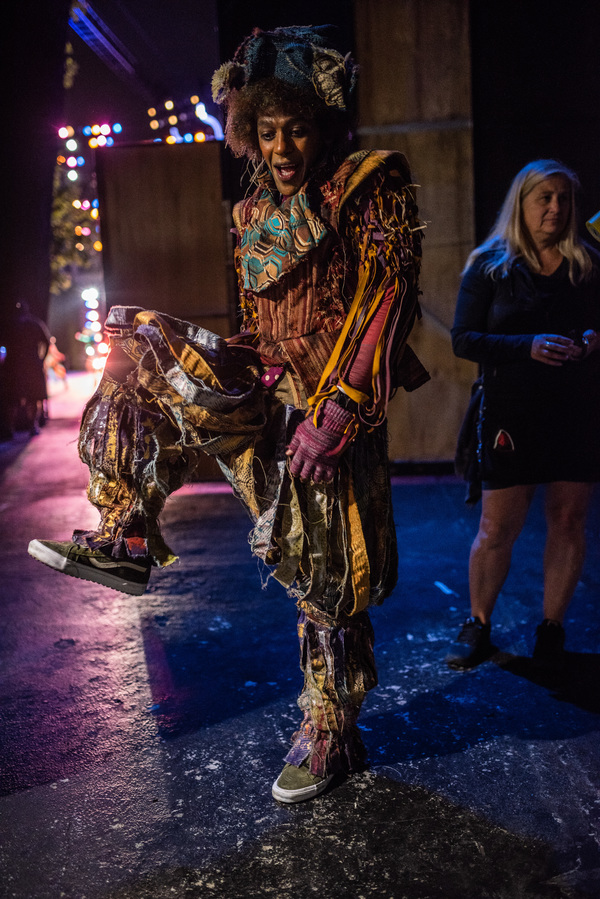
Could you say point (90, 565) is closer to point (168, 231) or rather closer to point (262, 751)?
point (262, 751)

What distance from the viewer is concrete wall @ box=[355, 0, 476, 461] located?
5.74m

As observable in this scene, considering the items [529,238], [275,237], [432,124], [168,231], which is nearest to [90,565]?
[275,237]

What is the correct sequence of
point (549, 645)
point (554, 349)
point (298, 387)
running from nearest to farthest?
point (298, 387) → point (554, 349) → point (549, 645)

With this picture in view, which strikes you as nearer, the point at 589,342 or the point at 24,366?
the point at 589,342

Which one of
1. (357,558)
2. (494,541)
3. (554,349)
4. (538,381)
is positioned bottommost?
(494,541)

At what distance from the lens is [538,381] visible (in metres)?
2.94

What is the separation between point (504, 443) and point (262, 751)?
1.44 m

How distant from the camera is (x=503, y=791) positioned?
220cm

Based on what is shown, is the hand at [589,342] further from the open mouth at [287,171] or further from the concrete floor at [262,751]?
the open mouth at [287,171]

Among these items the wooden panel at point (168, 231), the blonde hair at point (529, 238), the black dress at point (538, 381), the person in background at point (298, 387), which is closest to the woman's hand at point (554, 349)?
the black dress at point (538, 381)

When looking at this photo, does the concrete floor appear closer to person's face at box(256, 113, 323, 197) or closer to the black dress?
the black dress

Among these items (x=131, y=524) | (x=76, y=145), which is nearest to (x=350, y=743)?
(x=131, y=524)

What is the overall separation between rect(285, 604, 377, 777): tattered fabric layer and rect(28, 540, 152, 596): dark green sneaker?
501 mm

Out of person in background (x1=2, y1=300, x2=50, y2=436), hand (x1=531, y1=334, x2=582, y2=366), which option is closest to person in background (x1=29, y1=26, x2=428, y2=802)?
hand (x1=531, y1=334, x2=582, y2=366)
